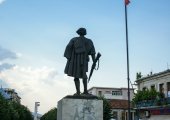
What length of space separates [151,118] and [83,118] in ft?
139

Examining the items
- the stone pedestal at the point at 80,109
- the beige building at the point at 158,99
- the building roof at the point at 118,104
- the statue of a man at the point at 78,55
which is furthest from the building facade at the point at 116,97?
the stone pedestal at the point at 80,109

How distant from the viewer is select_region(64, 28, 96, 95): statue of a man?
49.0 ft

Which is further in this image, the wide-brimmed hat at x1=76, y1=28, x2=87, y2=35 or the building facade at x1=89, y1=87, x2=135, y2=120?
the building facade at x1=89, y1=87, x2=135, y2=120

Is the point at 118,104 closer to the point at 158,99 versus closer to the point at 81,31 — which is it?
the point at 158,99

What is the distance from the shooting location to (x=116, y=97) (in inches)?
3733

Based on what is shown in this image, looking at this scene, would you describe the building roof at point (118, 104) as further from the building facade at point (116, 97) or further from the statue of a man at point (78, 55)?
the statue of a man at point (78, 55)

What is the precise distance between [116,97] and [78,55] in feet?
264

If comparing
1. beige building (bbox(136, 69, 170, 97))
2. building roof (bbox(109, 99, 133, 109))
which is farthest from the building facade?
beige building (bbox(136, 69, 170, 97))

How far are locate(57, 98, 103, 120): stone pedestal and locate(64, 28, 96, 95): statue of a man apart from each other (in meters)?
0.64

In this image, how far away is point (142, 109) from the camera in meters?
57.4

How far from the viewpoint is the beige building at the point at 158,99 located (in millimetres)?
50406

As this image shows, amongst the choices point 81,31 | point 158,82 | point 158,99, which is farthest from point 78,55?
point 158,82

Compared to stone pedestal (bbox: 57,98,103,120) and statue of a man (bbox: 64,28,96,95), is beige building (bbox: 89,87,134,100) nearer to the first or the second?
statue of a man (bbox: 64,28,96,95)

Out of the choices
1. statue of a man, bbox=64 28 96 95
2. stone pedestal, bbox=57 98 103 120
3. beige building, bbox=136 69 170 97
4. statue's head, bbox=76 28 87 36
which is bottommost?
stone pedestal, bbox=57 98 103 120
